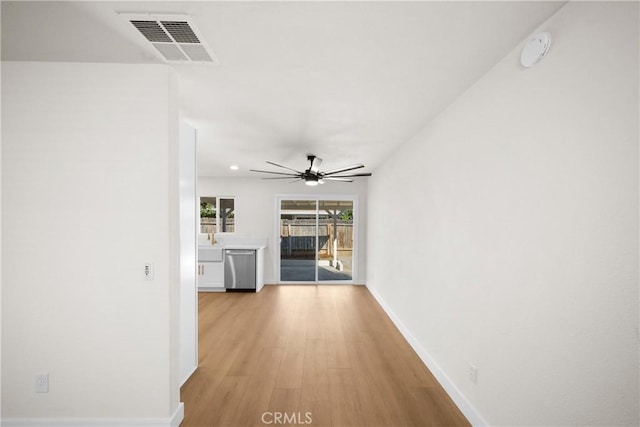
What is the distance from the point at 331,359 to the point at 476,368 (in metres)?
1.40

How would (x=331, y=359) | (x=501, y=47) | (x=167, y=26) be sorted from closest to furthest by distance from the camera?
(x=167, y=26)
(x=501, y=47)
(x=331, y=359)

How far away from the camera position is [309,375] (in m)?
2.54

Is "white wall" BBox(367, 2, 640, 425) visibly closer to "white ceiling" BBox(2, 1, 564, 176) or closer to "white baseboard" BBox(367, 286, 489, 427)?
"white baseboard" BBox(367, 286, 489, 427)

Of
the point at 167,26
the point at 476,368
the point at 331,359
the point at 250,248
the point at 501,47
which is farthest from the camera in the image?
the point at 250,248

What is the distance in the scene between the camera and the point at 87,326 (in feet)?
5.85

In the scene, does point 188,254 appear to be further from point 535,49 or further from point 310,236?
point 310,236

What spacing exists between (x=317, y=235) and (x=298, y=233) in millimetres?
463

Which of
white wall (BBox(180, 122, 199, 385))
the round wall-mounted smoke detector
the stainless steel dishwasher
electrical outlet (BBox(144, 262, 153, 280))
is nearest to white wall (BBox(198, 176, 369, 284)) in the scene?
the stainless steel dishwasher

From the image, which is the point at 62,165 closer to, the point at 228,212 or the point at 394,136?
the point at 394,136

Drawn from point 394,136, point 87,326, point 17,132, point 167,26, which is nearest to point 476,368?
point 394,136

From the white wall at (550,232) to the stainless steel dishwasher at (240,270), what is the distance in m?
3.96

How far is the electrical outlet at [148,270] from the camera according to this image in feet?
5.92

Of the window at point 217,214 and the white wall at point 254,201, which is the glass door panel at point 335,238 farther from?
the window at point 217,214

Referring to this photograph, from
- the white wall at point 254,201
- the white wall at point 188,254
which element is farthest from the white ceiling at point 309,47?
the white wall at point 254,201
